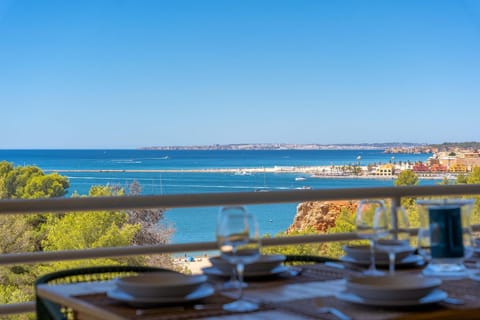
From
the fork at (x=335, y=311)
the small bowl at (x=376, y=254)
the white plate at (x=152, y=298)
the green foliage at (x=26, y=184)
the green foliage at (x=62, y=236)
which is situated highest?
the green foliage at (x=26, y=184)

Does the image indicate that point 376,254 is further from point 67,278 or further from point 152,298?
point 67,278

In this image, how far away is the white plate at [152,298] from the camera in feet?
4.57

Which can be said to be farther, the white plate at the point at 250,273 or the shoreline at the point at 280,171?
the shoreline at the point at 280,171

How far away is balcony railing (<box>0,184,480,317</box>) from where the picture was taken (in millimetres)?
2475

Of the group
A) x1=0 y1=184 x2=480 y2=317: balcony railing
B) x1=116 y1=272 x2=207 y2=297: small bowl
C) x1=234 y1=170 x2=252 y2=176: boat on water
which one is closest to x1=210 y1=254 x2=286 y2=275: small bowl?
x1=116 y1=272 x2=207 y2=297: small bowl

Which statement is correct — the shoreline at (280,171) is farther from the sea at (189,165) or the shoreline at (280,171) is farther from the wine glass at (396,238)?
the wine glass at (396,238)

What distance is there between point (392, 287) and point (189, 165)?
40698 millimetres

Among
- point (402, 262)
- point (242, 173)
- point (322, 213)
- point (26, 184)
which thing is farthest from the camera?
point (242, 173)

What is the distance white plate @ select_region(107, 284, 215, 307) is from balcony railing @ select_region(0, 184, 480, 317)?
108cm

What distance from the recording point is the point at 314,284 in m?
1.62

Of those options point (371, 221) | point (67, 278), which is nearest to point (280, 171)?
point (67, 278)

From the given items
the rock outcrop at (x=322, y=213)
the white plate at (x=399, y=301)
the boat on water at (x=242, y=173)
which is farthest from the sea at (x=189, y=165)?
the white plate at (x=399, y=301)

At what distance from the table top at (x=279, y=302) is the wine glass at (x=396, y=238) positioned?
0.12m

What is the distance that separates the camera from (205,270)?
1.75 meters
